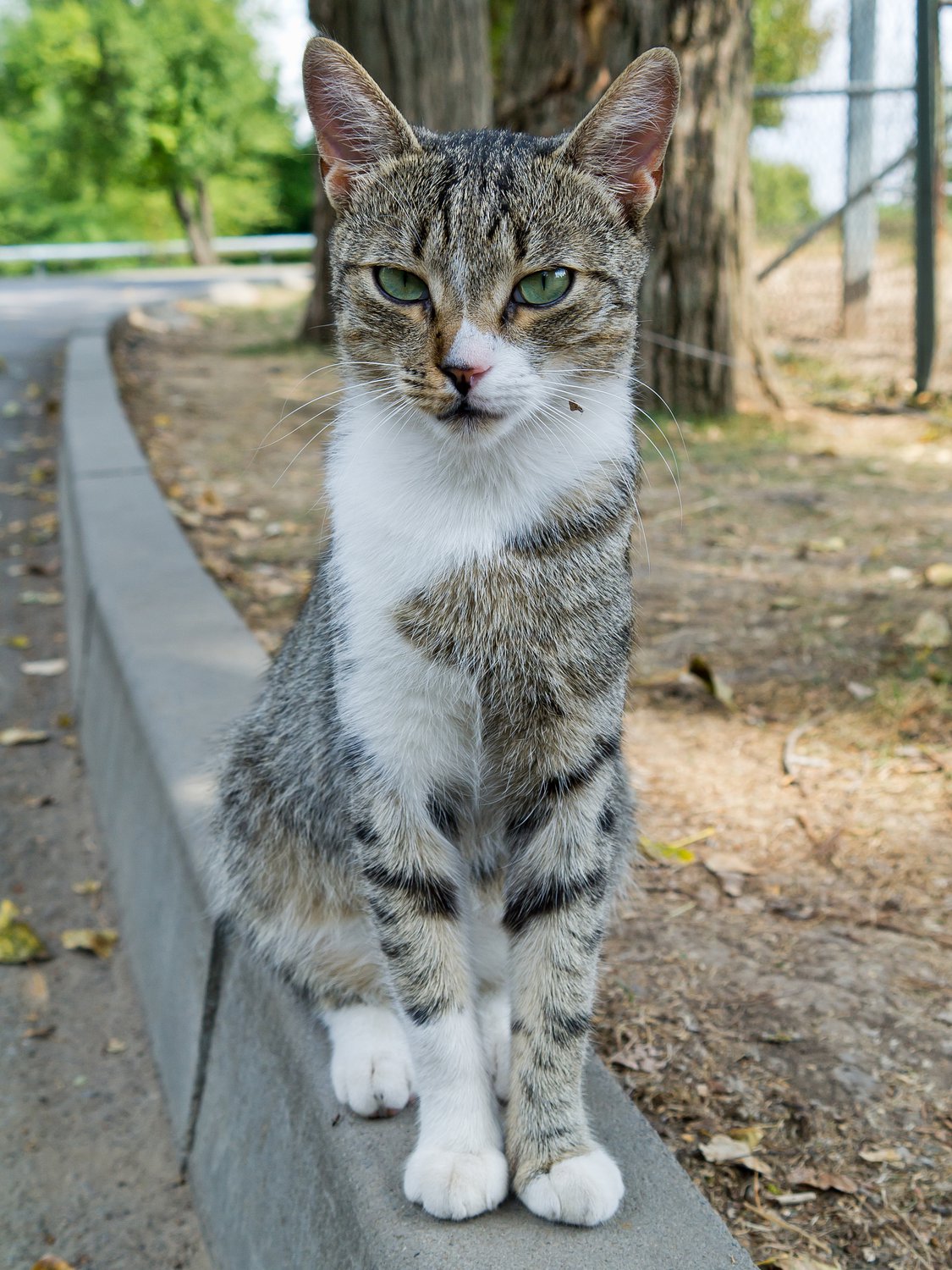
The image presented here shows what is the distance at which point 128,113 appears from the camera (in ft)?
103

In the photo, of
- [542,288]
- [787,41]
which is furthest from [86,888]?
[787,41]

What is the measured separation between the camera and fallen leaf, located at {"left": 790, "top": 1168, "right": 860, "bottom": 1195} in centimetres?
208

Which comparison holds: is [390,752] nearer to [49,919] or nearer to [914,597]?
[49,919]

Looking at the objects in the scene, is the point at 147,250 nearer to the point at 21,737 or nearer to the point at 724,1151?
the point at 21,737

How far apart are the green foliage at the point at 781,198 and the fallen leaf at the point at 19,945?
7868 mm

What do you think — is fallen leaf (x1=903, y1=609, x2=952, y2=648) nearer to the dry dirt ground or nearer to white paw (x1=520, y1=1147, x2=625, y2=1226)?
the dry dirt ground

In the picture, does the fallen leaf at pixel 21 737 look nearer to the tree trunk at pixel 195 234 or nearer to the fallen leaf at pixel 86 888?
the fallen leaf at pixel 86 888

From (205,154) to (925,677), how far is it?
32878 millimetres

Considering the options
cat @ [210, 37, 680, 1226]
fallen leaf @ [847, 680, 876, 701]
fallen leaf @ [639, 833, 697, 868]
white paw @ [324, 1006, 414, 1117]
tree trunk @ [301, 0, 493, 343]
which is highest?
tree trunk @ [301, 0, 493, 343]

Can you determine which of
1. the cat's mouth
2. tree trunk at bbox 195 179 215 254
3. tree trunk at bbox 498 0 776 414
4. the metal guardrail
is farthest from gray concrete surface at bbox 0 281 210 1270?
tree trunk at bbox 195 179 215 254

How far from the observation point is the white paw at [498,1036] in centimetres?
219

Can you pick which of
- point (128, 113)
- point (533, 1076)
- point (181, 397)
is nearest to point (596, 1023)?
point (533, 1076)

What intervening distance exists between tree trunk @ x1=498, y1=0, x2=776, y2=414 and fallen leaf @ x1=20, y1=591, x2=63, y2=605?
10.6ft

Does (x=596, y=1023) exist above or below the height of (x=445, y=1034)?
below
